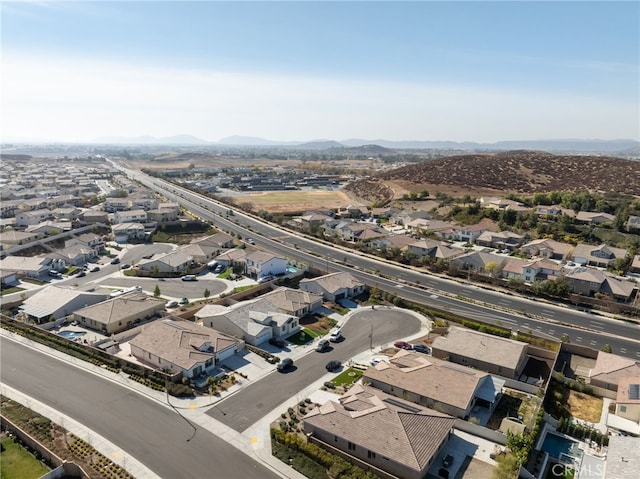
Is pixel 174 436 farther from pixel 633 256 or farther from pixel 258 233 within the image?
pixel 633 256

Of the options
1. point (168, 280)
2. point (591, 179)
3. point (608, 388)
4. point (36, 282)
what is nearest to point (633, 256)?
point (608, 388)

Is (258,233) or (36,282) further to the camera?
(258,233)

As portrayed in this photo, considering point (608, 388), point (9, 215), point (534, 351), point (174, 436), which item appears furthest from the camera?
point (9, 215)

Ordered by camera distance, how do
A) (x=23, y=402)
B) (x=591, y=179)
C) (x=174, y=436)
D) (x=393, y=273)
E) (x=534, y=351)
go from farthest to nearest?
(x=591, y=179) → (x=393, y=273) → (x=534, y=351) → (x=23, y=402) → (x=174, y=436)

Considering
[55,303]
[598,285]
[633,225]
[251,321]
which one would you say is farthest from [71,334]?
[633,225]

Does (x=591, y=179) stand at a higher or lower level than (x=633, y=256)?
higher

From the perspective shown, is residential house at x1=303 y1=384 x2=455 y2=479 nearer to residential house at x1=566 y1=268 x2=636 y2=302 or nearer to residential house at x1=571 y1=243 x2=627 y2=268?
residential house at x1=566 y1=268 x2=636 y2=302

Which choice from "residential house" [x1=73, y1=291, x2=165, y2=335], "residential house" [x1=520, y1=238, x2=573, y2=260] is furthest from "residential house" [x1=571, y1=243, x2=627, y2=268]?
"residential house" [x1=73, y1=291, x2=165, y2=335]
